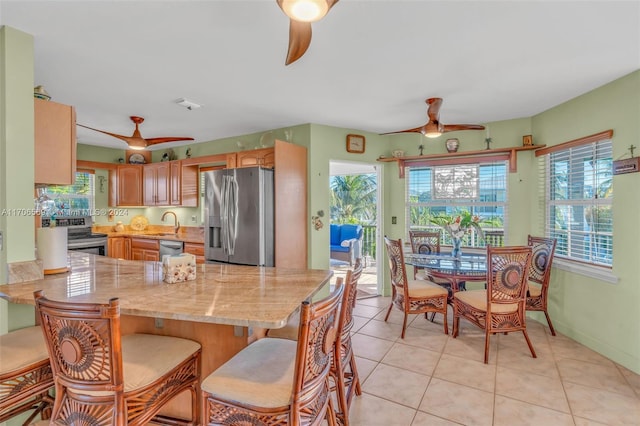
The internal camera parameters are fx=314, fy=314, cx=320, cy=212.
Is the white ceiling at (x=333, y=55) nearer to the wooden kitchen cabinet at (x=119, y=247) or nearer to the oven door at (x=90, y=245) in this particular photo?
the oven door at (x=90, y=245)

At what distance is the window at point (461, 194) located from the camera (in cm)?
405

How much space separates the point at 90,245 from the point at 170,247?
3.81 ft

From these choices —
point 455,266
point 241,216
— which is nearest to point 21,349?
point 241,216

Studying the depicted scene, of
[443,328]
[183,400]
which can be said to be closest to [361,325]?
[443,328]

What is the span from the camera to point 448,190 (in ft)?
14.2

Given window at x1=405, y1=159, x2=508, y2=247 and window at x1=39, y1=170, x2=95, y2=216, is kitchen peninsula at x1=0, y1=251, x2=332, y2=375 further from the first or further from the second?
window at x1=39, y1=170, x2=95, y2=216

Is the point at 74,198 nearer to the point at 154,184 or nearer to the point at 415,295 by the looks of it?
the point at 154,184

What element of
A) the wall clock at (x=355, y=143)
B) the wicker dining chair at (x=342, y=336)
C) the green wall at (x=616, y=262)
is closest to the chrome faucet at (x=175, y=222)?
the wall clock at (x=355, y=143)

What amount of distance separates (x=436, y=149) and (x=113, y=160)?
5.33 meters

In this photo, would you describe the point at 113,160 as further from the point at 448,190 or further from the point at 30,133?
the point at 448,190

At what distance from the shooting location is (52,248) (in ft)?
6.72

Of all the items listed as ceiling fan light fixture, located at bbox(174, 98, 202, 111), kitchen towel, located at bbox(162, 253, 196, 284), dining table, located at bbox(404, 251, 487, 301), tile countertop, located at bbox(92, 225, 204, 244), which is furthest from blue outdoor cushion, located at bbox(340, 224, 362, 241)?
kitchen towel, located at bbox(162, 253, 196, 284)

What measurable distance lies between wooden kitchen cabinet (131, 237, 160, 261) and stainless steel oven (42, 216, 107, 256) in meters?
0.41

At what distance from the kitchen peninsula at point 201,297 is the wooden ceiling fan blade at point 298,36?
→ 4.04ft
